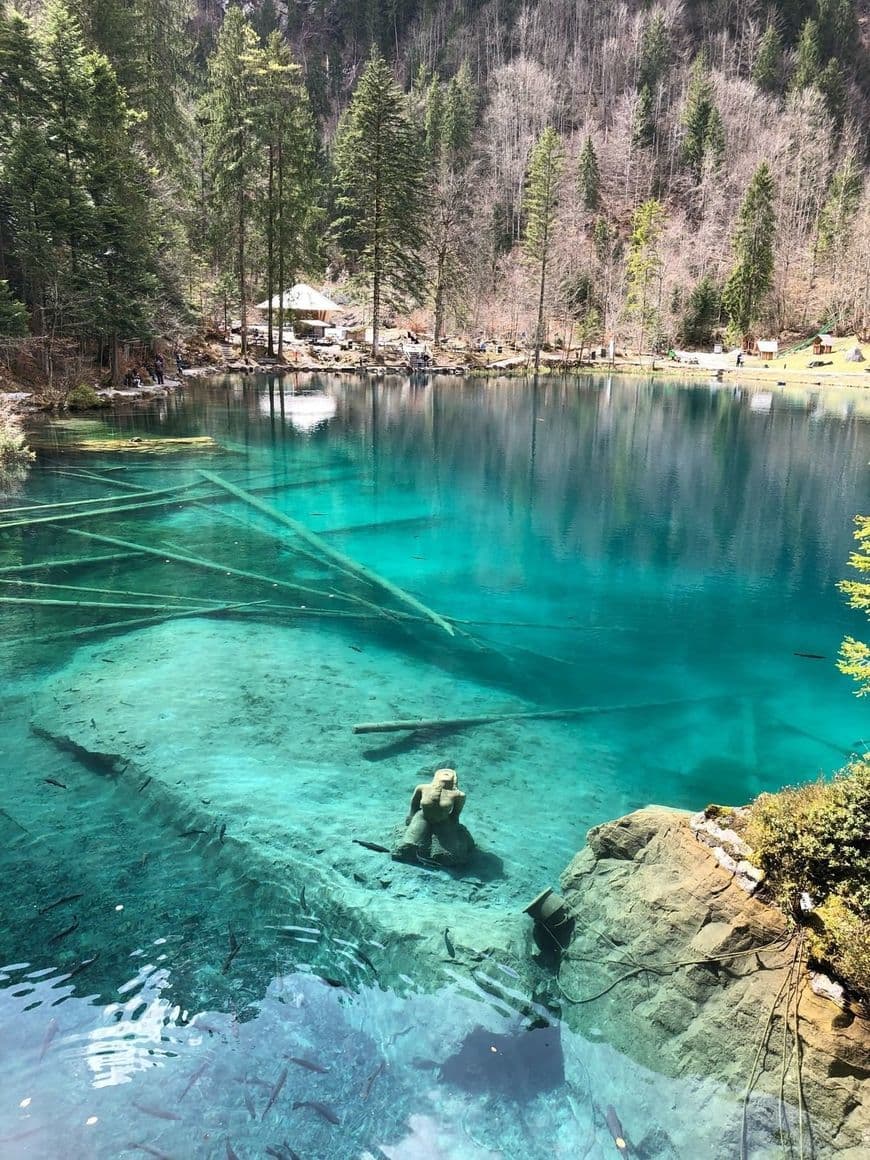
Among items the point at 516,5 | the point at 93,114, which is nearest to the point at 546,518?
the point at 93,114

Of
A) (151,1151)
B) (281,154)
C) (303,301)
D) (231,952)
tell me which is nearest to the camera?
(151,1151)

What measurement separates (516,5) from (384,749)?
136 m

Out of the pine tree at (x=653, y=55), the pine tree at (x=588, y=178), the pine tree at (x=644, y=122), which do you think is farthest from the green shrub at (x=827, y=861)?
the pine tree at (x=653, y=55)

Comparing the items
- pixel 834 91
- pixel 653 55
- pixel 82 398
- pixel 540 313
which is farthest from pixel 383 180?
pixel 834 91

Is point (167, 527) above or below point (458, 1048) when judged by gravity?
above

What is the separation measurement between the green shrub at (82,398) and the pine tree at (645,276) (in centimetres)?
4833

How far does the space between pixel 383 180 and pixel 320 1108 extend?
58.0 metres

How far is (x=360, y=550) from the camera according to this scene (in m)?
14.7

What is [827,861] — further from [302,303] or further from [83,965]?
[302,303]

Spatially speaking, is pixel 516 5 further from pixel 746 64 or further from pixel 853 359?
pixel 853 359

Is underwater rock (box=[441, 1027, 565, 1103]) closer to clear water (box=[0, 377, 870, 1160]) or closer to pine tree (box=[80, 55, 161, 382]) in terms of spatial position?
clear water (box=[0, 377, 870, 1160])

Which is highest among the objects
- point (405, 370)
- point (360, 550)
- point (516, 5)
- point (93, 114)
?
point (516, 5)

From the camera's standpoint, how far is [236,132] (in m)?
49.1

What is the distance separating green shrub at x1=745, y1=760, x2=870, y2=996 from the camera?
3732mm
